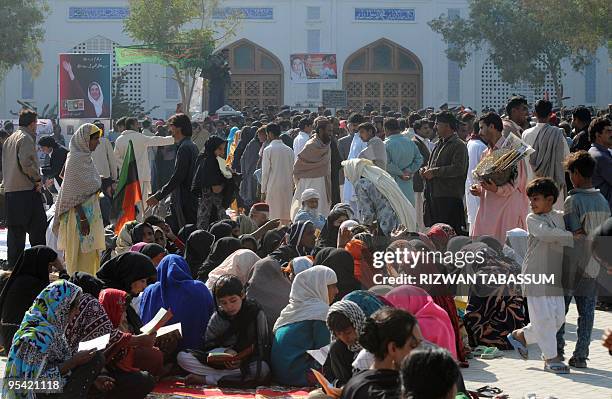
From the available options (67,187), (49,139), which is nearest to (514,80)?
(49,139)

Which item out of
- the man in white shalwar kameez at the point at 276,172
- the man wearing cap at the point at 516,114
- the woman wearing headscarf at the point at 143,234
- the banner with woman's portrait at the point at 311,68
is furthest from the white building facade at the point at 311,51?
the woman wearing headscarf at the point at 143,234

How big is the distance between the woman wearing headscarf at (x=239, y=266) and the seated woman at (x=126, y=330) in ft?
3.60

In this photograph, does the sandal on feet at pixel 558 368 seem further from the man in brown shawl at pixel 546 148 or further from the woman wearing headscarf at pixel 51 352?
the man in brown shawl at pixel 546 148

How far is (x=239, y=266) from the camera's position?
23.6ft

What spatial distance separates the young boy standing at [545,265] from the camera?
6387mm

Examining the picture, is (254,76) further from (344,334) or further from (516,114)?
(344,334)

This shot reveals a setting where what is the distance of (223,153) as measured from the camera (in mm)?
9609

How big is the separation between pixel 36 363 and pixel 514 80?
25.9m

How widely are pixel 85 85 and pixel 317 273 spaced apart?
395 inches

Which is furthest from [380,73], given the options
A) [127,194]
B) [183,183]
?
[183,183]

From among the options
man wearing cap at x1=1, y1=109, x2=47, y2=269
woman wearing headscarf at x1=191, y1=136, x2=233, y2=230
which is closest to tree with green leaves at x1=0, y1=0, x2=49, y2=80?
man wearing cap at x1=1, y1=109, x2=47, y2=269

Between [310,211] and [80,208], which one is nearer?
[80,208]

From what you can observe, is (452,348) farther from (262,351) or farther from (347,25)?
(347,25)

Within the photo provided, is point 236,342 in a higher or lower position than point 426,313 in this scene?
lower
